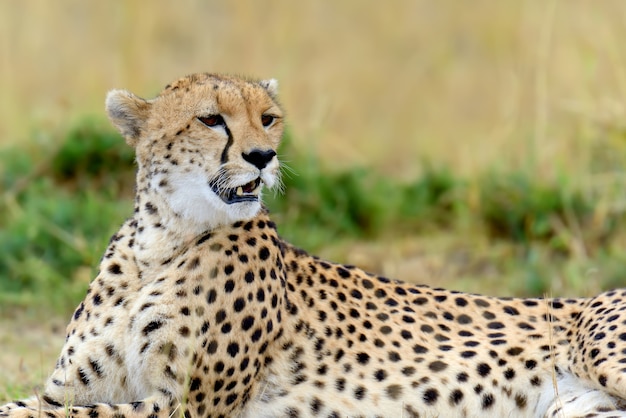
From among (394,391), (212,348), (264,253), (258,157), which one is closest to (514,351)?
(394,391)

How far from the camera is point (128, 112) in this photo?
409cm

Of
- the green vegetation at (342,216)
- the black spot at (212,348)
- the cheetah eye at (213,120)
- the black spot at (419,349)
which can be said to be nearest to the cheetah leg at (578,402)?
the black spot at (419,349)

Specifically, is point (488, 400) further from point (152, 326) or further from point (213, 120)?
point (213, 120)

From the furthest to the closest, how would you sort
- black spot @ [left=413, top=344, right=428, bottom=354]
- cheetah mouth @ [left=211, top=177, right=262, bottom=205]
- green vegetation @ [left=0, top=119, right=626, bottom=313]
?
green vegetation @ [left=0, top=119, right=626, bottom=313], black spot @ [left=413, top=344, right=428, bottom=354], cheetah mouth @ [left=211, top=177, right=262, bottom=205]

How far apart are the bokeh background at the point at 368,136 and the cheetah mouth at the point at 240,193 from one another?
1195 mm

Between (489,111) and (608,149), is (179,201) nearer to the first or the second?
(608,149)

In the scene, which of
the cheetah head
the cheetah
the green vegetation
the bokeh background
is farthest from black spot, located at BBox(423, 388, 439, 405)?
the green vegetation

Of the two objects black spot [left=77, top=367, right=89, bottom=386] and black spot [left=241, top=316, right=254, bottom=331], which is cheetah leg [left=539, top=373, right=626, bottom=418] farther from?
black spot [left=77, top=367, right=89, bottom=386]

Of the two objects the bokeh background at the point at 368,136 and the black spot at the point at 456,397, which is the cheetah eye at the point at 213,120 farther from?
the black spot at the point at 456,397

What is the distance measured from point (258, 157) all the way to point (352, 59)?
7221 millimetres

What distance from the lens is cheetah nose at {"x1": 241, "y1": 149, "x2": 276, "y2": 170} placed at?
3.72 meters

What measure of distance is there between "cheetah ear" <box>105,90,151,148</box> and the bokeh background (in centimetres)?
95

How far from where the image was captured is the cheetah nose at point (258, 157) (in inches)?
146

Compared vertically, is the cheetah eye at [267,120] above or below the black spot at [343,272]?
above
